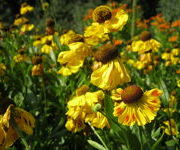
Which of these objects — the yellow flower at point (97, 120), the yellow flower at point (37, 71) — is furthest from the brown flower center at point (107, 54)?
the yellow flower at point (37, 71)

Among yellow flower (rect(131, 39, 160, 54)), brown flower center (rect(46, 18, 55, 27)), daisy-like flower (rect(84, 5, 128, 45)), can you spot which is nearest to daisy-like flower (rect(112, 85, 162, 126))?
daisy-like flower (rect(84, 5, 128, 45))

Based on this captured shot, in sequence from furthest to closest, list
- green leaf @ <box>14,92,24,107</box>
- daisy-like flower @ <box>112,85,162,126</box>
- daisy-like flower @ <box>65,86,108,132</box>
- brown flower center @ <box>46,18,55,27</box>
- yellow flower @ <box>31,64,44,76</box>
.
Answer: brown flower center @ <box>46,18,55,27</box>
yellow flower @ <box>31,64,44,76</box>
green leaf @ <box>14,92,24,107</box>
daisy-like flower @ <box>65,86,108,132</box>
daisy-like flower @ <box>112,85,162,126</box>

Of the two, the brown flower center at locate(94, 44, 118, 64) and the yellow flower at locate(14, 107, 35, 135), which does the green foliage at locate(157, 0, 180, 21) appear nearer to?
the brown flower center at locate(94, 44, 118, 64)

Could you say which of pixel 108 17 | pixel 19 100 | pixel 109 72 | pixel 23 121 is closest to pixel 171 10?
pixel 19 100

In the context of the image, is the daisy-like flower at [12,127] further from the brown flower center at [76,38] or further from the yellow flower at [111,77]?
the brown flower center at [76,38]

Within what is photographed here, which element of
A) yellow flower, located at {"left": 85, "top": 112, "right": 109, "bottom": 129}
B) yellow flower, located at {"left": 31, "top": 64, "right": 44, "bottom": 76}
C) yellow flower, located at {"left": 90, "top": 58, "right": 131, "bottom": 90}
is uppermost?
yellow flower, located at {"left": 90, "top": 58, "right": 131, "bottom": 90}

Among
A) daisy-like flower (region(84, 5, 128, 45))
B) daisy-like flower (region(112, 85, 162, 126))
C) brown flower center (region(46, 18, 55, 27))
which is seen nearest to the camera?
daisy-like flower (region(112, 85, 162, 126))

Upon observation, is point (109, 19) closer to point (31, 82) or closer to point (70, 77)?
point (70, 77)

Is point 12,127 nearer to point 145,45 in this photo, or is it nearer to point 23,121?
point 23,121
